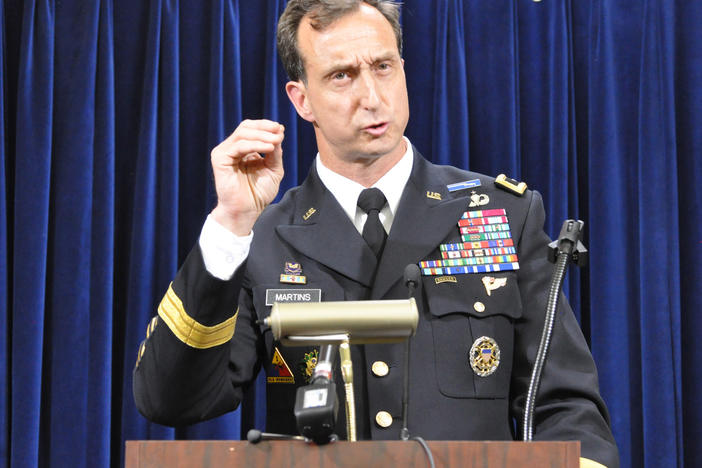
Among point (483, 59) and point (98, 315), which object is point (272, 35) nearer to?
point (483, 59)

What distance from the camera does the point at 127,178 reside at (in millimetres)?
2650

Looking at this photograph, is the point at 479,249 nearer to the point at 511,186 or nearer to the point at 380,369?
the point at 511,186

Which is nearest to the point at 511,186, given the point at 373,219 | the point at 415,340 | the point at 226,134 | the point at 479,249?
the point at 479,249

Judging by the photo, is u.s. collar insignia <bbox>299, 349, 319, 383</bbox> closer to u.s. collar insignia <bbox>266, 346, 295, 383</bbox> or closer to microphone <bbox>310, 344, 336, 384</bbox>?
u.s. collar insignia <bbox>266, 346, 295, 383</bbox>

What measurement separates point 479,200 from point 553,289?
62 cm

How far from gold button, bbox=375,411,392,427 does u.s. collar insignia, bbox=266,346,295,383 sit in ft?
0.62

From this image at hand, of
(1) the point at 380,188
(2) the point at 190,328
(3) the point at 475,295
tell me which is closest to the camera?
(2) the point at 190,328

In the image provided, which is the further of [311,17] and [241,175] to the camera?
[311,17]

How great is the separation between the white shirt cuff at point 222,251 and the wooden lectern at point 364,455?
0.48 meters

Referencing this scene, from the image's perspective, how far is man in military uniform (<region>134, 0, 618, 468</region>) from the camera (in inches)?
56.4

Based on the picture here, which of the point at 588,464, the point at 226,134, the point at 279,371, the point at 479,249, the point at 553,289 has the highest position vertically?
the point at 226,134

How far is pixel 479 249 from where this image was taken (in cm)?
176

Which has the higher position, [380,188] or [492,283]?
[380,188]

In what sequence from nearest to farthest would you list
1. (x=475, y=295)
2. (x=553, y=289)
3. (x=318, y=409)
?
(x=318, y=409), (x=553, y=289), (x=475, y=295)
